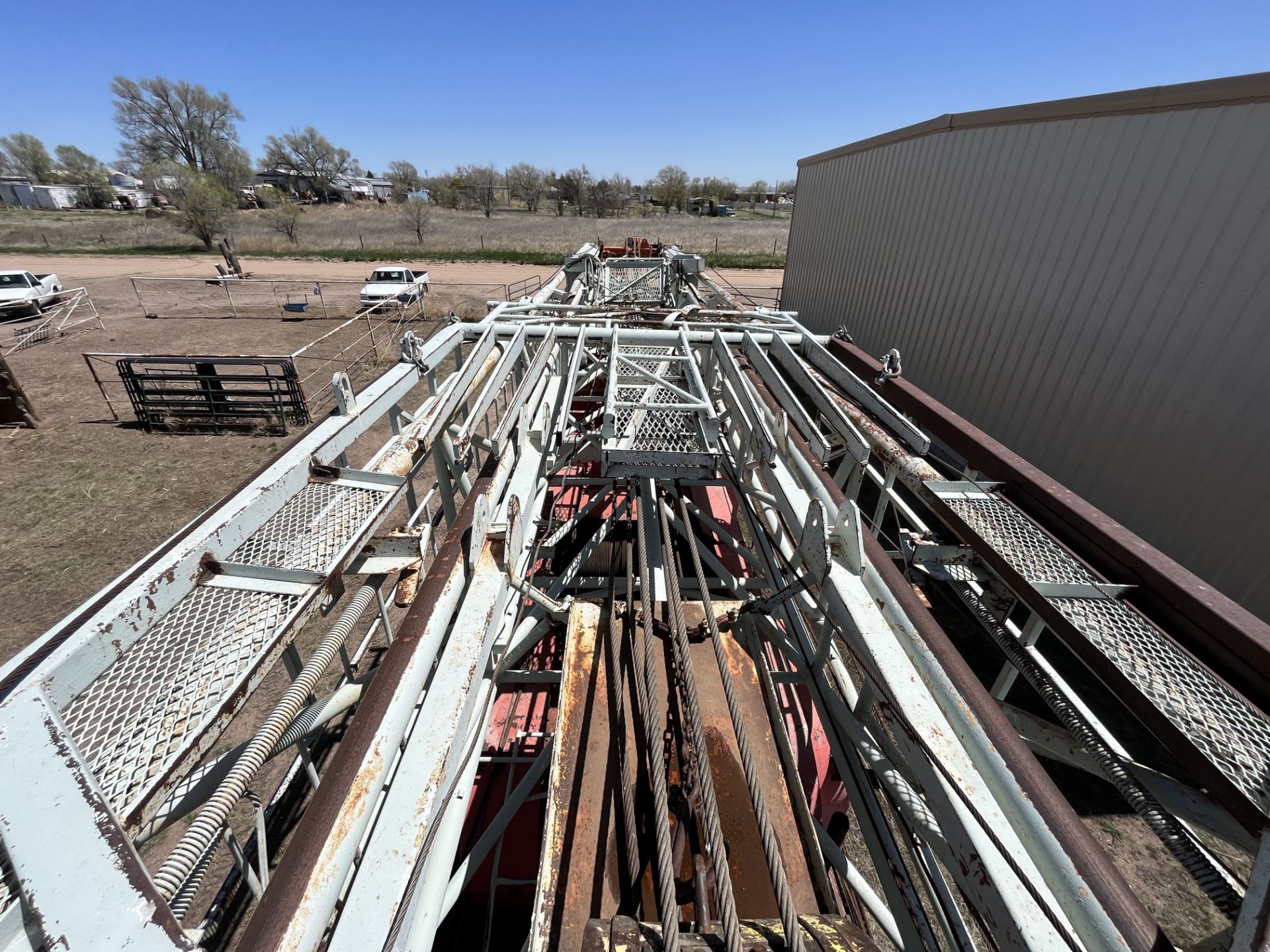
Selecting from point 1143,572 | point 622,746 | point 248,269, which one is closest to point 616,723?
point 622,746

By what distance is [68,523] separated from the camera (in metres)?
9.54

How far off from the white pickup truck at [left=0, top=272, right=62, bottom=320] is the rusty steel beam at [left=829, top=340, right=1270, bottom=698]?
33583 millimetres

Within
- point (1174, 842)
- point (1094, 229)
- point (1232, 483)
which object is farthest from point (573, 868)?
point (1094, 229)

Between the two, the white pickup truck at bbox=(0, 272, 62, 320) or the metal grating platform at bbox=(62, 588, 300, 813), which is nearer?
the metal grating platform at bbox=(62, 588, 300, 813)

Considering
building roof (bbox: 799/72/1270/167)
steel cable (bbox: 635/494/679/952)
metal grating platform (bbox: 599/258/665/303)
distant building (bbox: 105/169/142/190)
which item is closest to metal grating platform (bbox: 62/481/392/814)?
steel cable (bbox: 635/494/679/952)

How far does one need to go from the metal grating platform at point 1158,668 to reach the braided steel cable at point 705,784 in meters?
2.03

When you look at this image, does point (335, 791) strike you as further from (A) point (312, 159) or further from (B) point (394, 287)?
(A) point (312, 159)

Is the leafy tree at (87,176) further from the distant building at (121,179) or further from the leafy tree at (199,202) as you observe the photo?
the leafy tree at (199,202)

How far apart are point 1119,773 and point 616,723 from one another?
8.39 feet

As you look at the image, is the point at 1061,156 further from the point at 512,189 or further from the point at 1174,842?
the point at 512,189

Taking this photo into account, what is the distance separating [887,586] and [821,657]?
930 mm

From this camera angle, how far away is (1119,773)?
2508mm

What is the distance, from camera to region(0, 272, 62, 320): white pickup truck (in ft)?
69.6

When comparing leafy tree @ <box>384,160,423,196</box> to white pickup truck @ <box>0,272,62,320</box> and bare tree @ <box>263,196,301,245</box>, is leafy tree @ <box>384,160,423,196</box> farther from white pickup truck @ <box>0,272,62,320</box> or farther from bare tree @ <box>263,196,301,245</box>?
white pickup truck @ <box>0,272,62,320</box>
